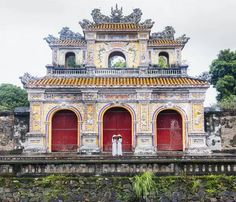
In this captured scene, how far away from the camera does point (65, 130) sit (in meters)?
24.1

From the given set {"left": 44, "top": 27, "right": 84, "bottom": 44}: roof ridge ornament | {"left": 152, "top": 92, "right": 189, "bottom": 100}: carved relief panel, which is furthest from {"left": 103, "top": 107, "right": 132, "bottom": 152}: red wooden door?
{"left": 44, "top": 27, "right": 84, "bottom": 44}: roof ridge ornament

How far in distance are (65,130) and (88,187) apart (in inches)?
538

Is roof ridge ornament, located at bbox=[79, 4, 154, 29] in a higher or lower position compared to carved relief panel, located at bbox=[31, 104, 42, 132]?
higher

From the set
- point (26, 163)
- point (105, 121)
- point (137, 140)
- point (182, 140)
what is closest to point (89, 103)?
point (105, 121)

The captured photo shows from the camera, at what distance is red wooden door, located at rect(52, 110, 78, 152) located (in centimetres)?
2384

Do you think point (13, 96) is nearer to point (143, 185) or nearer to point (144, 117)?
point (144, 117)

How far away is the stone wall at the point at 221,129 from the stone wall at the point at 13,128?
10.6m

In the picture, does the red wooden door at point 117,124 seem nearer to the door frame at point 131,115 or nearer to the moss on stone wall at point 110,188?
the door frame at point 131,115

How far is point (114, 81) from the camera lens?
23.9m

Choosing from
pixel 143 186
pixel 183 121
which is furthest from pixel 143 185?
pixel 183 121

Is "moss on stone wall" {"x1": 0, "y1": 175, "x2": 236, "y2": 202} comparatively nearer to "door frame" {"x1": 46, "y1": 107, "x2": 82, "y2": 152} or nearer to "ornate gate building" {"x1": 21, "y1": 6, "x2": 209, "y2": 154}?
"ornate gate building" {"x1": 21, "y1": 6, "x2": 209, "y2": 154}

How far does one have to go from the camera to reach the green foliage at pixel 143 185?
1027 centimetres

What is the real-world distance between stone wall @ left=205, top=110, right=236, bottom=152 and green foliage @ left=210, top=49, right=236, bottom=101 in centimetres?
1372

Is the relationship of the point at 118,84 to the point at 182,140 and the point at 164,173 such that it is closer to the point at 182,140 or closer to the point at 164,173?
the point at 182,140
